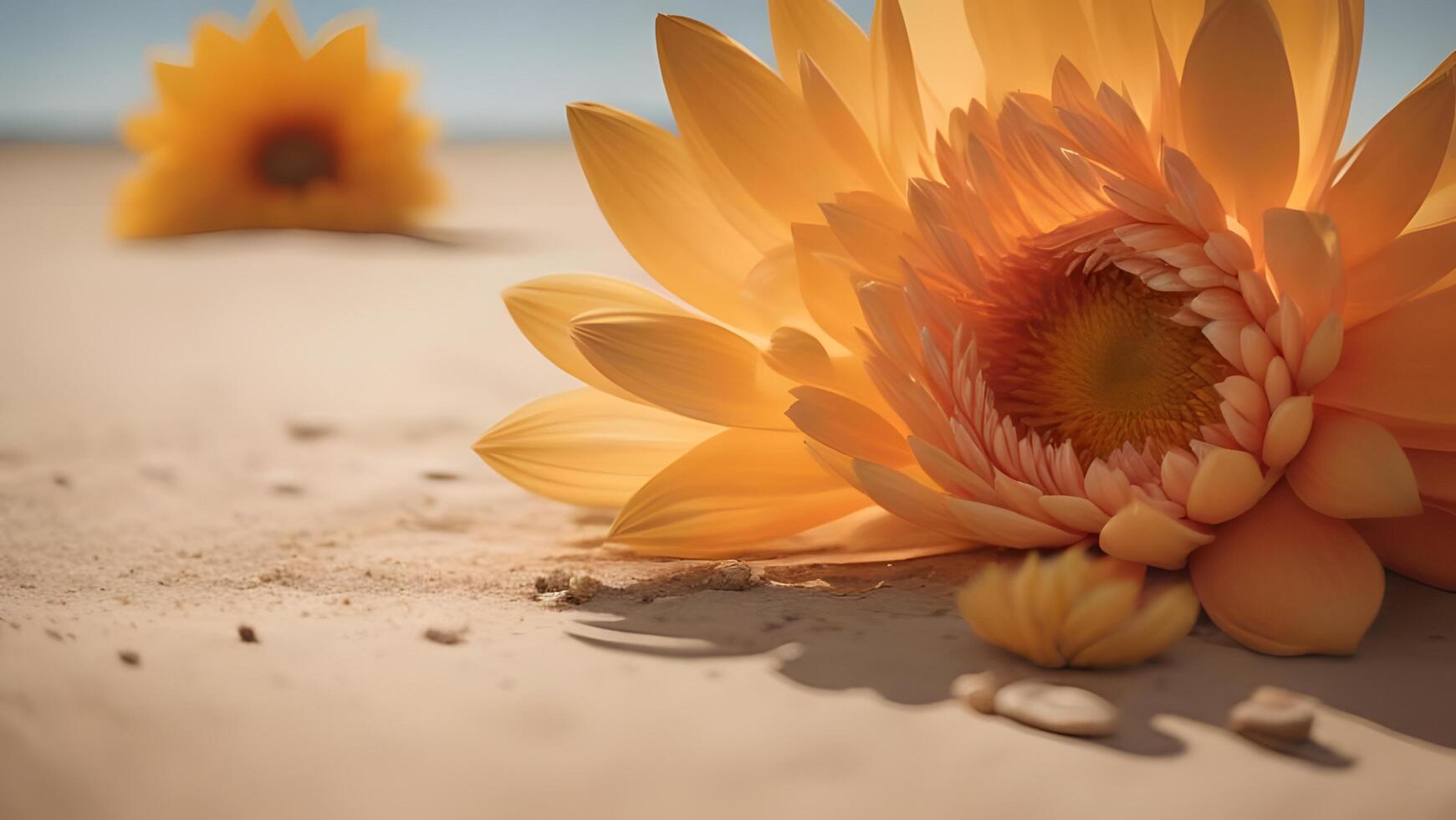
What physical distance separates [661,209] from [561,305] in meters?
0.08

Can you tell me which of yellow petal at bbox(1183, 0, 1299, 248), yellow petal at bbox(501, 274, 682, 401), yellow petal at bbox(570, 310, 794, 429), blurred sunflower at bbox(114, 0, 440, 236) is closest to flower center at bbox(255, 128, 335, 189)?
blurred sunflower at bbox(114, 0, 440, 236)

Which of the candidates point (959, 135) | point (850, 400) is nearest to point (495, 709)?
point (850, 400)

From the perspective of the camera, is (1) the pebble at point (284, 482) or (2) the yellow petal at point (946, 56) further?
(1) the pebble at point (284, 482)

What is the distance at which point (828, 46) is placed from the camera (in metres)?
0.60

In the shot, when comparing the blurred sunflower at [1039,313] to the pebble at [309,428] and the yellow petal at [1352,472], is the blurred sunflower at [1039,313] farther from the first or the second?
the pebble at [309,428]

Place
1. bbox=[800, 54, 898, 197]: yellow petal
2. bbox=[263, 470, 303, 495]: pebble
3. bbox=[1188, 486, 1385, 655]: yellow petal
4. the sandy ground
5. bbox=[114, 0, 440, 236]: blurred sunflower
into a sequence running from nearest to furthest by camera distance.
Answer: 1. the sandy ground
2. bbox=[1188, 486, 1385, 655]: yellow petal
3. bbox=[800, 54, 898, 197]: yellow petal
4. bbox=[263, 470, 303, 495]: pebble
5. bbox=[114, 0, 440, 236]: blurred sunflower

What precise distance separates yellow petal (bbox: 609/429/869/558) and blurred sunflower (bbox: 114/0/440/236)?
1667 mm

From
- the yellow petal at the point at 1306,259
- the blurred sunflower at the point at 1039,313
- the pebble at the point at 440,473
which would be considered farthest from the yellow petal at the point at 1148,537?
the pebble at the point at 440,473

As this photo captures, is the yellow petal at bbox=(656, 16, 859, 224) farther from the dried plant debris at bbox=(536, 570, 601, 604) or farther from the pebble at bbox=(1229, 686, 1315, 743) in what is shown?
the pebble at bbox=(1229, 686, 1315, 743)

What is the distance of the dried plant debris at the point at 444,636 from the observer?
19.4 inches

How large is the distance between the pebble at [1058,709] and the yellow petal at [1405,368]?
0.19 m

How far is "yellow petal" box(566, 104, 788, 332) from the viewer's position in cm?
63

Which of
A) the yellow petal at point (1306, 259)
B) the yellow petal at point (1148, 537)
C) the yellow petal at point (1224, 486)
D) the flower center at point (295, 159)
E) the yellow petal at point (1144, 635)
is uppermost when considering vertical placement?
the flower center at point (295, 159)

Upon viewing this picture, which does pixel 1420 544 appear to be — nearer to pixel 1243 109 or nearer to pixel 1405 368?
pixel 1405 368
